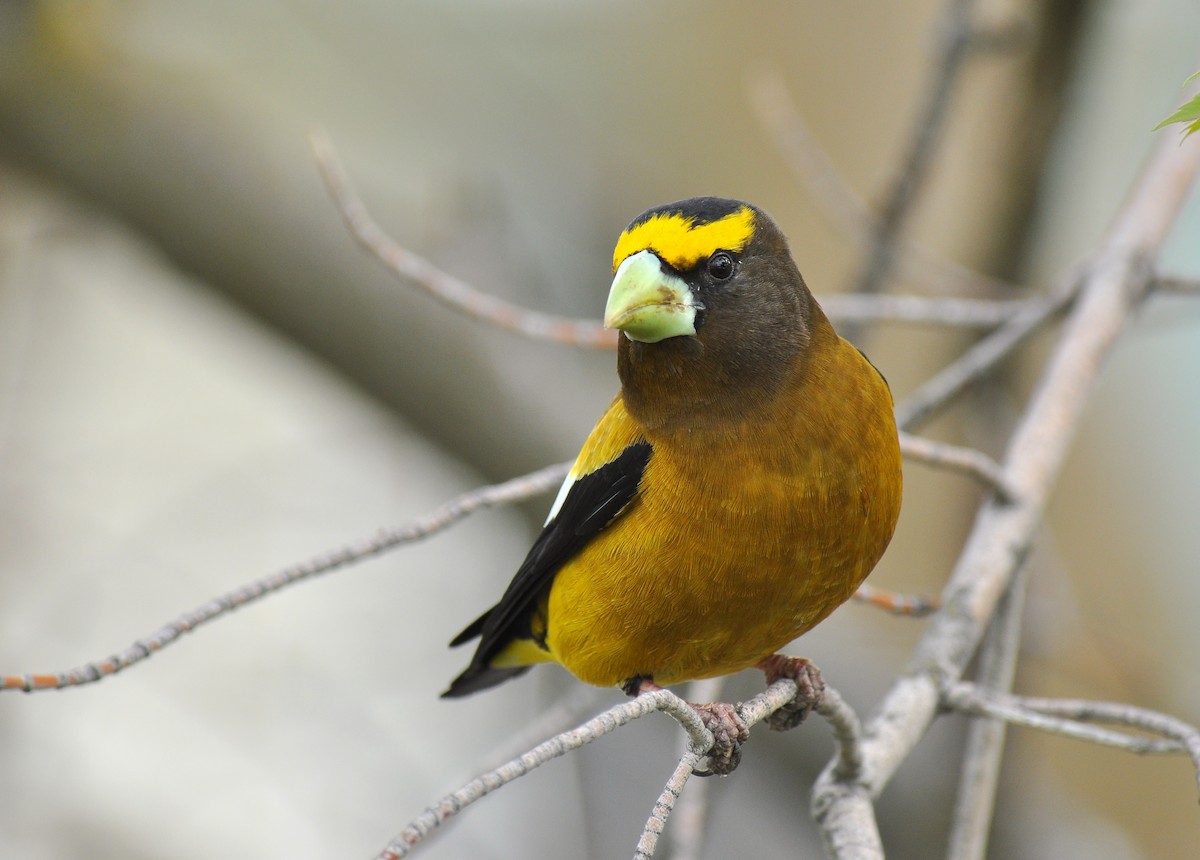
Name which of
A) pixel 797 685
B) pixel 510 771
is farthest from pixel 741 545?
pixel 510 771

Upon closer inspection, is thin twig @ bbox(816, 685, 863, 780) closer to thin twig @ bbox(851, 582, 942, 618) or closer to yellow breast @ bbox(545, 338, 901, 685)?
yellow breast @ bbox(545, 338, 901, 685)

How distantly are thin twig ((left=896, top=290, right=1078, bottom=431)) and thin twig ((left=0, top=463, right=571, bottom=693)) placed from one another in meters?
1.08

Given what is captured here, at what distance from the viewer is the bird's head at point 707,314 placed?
7.75 ft

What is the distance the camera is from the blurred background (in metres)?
4.94

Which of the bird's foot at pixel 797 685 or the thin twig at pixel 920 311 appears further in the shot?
the thin twig at pixel 920 311

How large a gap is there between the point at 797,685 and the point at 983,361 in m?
1.25

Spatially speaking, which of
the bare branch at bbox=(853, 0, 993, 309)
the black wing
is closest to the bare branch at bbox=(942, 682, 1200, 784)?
the black wing

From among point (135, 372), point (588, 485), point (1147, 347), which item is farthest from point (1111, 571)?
point (135, 372)

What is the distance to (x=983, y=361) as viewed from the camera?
334 cm

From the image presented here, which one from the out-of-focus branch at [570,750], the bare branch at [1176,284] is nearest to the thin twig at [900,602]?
the out-of-focus branch at [570,750]

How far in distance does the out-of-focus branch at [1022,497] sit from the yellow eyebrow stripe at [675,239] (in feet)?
3.10

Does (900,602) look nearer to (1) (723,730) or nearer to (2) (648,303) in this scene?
(1) (723,730)

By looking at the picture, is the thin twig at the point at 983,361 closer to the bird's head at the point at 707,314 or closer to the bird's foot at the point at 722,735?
the bird's head at the point at 707,314

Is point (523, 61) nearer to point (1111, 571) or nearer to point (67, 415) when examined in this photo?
point (67, 415)
